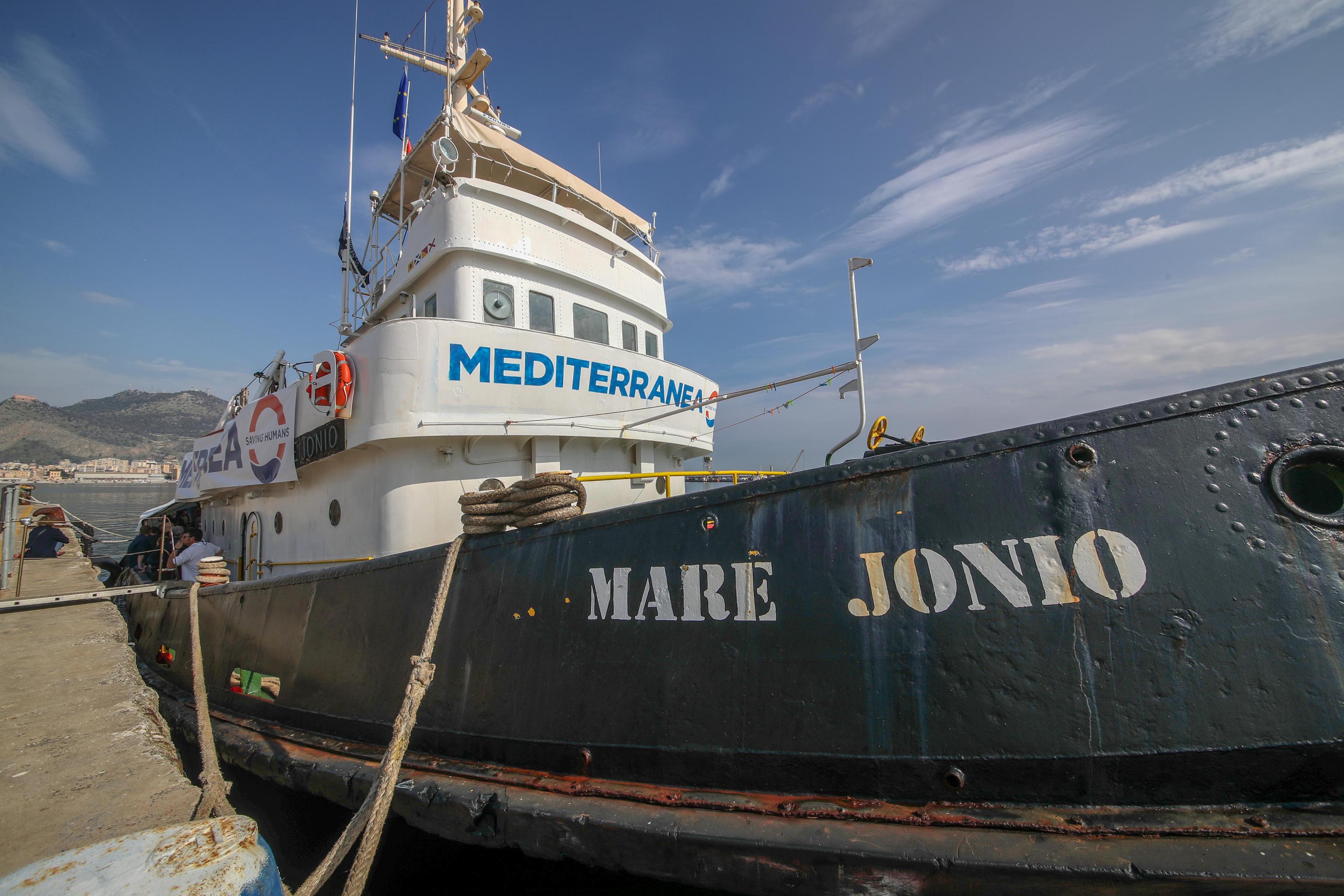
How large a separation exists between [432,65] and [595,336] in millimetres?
7062

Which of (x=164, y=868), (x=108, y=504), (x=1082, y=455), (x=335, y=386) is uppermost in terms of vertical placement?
(x=108, y=504)

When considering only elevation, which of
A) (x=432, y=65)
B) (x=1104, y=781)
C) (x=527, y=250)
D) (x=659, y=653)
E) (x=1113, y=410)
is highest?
(x=432, y=65)

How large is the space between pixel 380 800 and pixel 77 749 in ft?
7.88

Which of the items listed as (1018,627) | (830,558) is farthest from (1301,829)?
(830,558)

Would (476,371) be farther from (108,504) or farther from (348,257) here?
(108,504)

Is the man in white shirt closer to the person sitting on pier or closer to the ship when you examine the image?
the ship

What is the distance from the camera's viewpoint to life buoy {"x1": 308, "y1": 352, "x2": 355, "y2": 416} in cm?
539

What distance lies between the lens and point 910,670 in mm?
2207

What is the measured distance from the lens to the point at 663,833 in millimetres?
2371

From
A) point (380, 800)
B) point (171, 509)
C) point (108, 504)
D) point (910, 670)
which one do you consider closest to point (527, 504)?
point (380, 800)

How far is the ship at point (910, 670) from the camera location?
1.85m

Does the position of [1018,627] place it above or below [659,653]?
above

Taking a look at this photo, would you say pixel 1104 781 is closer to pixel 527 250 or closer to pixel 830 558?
pixel 830 558

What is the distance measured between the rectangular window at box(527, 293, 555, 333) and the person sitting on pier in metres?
12.7
